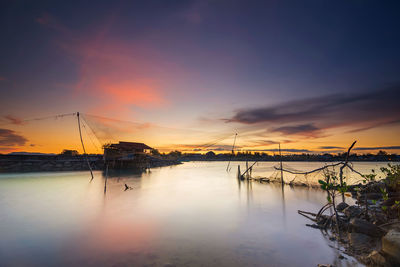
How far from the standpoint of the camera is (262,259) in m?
5.93

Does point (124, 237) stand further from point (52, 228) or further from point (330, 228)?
point (330, 228)

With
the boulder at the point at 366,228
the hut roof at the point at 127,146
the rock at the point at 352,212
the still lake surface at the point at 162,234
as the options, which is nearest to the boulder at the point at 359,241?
the boulder at the point at 366,228

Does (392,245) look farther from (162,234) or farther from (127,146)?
(127,146)

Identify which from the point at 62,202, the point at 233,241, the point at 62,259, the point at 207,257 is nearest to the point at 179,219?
the point at 233,241

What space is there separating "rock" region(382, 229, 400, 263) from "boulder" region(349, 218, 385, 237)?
6.78 ft

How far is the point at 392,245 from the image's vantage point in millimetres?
4230

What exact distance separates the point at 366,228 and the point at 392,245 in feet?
8.11

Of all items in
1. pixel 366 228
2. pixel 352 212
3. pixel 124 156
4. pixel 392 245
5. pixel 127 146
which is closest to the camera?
pixel 392 245

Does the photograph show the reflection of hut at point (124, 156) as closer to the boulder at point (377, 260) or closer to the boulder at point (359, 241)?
the boulder at point (359, 241)

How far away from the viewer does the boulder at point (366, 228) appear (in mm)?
6045

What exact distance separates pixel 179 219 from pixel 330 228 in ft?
24.6

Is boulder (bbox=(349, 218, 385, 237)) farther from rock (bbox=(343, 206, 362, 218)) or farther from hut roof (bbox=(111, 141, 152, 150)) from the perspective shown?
hut roof (bbox=(111, 141, 152, 150))

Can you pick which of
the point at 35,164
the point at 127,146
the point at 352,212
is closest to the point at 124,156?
the point at 127,146

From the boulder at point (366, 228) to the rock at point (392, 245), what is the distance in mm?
2068
